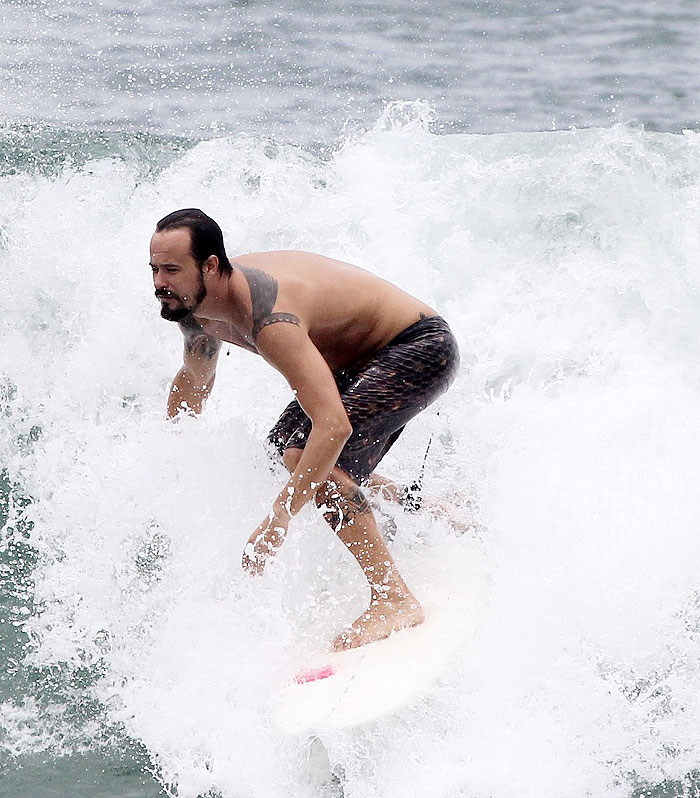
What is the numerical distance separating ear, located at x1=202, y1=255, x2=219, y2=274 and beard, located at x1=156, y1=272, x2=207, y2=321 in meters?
0.02

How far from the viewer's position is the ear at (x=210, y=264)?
3.39 m

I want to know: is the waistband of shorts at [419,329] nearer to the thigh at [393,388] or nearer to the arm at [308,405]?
the thigh at [393,388]

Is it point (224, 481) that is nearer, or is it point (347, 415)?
point (347, 415)

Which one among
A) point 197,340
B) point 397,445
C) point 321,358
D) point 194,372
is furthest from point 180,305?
point 397,445

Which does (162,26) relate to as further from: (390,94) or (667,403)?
(667,403)

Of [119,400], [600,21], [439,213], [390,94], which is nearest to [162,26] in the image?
[390,94]

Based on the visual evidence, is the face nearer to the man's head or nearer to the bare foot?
the man's head

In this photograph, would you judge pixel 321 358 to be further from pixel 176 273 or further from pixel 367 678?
pixel 367 678

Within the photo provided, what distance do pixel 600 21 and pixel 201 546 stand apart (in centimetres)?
988

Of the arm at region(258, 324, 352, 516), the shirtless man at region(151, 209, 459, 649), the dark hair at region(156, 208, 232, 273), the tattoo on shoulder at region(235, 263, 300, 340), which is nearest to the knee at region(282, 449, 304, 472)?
the shirtless man at region(151, 209, 459, 649)

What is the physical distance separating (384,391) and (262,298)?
63cm

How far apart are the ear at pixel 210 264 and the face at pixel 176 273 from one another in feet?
0.07

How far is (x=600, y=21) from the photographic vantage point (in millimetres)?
12211

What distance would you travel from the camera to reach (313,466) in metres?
3.50
